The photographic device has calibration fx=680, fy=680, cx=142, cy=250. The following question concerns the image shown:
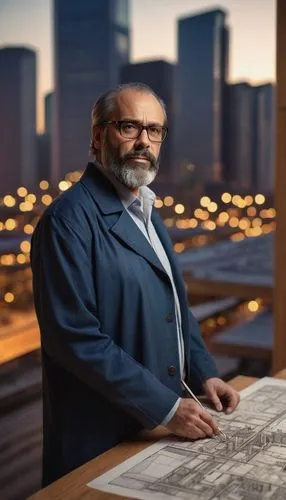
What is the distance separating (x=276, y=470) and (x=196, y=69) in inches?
85.5

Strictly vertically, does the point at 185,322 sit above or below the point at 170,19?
below

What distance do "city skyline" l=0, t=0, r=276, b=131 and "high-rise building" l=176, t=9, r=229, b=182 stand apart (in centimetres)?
5

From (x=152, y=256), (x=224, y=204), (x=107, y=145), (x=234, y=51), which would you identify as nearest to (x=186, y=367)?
(x=152, y=256)

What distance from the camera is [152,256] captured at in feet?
4.42

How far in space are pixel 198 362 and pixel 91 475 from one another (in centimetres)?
49

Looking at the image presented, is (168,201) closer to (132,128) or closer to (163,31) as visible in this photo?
(163,31)

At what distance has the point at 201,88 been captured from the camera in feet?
9.70

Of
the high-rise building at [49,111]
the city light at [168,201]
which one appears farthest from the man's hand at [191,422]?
the city light at [168,201]

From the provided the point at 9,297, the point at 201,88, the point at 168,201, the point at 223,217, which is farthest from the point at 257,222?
the point at 9,297

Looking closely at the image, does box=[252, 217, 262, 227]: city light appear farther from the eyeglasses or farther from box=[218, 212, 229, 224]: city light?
the eyeglasses

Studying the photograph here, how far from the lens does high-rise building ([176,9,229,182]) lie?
2857 mm

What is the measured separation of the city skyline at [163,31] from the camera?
2.23 m

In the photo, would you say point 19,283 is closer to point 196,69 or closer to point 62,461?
point 62,461

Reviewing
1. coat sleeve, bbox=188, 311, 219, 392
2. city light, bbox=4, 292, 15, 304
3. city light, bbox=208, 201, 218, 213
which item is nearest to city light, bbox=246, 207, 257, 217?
city light, bbox=208, 201, 218, 213
